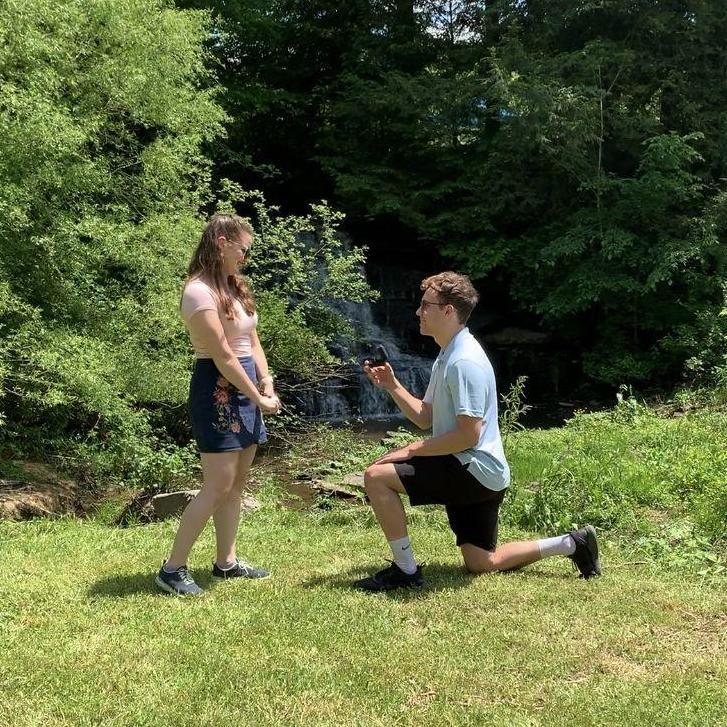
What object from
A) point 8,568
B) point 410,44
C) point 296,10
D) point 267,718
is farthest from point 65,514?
point 296,10

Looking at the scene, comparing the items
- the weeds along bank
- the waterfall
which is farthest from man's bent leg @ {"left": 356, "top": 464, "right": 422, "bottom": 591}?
the waterfall

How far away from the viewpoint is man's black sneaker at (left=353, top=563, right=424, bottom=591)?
144 inches

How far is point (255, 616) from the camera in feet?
10.8

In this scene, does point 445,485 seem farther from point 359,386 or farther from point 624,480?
point 359,386

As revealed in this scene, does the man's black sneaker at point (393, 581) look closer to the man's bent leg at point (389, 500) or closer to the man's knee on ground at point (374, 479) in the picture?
the man's bent leg at point (389, 500)

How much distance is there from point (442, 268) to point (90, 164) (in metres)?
10.9

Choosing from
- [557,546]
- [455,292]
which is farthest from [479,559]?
[455,292]

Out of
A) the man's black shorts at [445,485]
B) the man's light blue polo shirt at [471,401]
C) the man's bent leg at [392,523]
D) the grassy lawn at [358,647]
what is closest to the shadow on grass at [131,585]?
the grassy lawn at [358,647]

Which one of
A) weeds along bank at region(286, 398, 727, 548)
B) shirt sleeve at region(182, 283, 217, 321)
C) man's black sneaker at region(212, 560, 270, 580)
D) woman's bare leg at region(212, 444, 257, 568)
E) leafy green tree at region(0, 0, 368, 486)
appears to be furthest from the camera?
leafy green tree at region(0, 0, 368, 486)

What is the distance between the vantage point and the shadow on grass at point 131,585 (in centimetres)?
364

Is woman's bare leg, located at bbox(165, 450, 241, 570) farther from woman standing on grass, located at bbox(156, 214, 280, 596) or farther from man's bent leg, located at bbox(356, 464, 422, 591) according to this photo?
man's bent leg, located at bbox(356, 464, 422, 591)

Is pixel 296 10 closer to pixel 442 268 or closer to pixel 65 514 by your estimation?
pixel 442 268

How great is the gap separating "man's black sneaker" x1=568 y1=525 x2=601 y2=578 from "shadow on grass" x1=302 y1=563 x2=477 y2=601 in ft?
1.85

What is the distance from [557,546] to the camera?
3797mm
